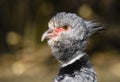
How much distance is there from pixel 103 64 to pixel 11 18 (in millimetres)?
1240

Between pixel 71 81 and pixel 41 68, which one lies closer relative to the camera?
pixel 71 81

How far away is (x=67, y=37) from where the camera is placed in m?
3.00

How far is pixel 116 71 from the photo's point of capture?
6922mm

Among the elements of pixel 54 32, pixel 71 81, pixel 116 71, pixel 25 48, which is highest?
pixel 54 32

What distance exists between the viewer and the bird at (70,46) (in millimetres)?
2930

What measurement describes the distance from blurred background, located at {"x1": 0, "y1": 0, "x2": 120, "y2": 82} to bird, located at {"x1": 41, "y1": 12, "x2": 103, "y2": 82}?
12.8 feet

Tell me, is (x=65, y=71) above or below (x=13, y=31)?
above

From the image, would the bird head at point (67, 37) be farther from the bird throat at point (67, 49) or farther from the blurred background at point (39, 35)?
the blurred background at point (39, 35)

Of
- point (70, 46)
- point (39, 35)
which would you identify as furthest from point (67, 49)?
point (39, 35)

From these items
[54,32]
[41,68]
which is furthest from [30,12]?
[54,32]

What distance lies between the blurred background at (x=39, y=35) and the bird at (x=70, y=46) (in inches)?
154

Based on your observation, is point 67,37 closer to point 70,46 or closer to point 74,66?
point 70,46

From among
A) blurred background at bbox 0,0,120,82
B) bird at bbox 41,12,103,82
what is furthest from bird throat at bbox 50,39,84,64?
blurred background at bbox 0,0,120,82

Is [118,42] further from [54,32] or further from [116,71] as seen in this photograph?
[54,32]
